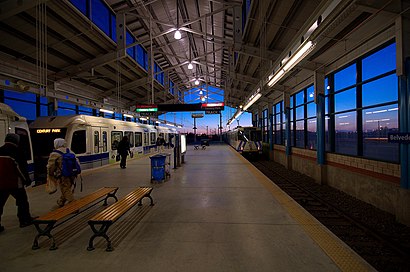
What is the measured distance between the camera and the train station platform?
2547 millimetres

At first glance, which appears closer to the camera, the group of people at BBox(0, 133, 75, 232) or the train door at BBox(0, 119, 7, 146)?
the group of people at BBox(0, 133, 75, 232)

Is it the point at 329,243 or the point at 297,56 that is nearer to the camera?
the point at 329,243

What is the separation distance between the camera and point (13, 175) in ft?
11.2

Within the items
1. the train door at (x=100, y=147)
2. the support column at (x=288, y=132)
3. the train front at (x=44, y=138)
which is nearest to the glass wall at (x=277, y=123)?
the support column at (x=288, y=132)

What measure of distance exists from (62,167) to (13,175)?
85 cm

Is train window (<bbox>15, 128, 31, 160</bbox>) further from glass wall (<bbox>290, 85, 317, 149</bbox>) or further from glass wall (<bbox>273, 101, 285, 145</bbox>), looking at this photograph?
glass wall (<bbox>273, 101, 285, 145</bbox>)

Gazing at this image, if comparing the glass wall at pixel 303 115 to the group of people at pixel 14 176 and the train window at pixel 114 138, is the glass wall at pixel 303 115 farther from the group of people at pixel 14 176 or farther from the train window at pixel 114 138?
the group of people at pixel 14 176

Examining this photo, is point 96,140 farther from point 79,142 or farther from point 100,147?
point 79,142

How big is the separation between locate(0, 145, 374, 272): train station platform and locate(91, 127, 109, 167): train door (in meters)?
5.06

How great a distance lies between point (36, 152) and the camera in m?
8.65

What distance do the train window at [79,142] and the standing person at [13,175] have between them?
5.69 m

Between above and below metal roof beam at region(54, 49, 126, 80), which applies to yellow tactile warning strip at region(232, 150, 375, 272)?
below

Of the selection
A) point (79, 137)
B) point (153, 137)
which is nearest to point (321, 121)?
point (79, 137)

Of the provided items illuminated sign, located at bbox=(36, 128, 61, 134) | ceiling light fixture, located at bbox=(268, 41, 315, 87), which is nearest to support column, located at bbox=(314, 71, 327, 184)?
ceiling light fixture, located at bbox=(268, 41, 315, 87)
